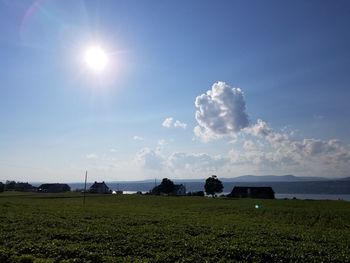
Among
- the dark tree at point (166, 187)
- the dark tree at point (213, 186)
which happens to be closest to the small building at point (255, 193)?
the dark tree at point (213, 186)

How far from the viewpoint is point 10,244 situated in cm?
2277

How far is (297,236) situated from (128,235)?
11787 millimetres

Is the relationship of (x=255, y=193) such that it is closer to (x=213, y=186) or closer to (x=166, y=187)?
(x=213, y=186)

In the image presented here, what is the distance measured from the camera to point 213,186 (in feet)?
586

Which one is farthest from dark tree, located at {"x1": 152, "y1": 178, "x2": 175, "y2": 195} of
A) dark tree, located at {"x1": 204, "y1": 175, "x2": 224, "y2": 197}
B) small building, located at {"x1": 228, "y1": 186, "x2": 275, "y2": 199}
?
small building, located at {"x1": 228, "y1": 186, "x2": 275, "y2": 199}

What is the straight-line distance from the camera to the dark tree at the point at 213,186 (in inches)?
7030

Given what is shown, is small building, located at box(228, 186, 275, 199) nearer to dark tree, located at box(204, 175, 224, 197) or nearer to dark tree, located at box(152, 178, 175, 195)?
dark tree, located at box(204, 175, 224, 197)

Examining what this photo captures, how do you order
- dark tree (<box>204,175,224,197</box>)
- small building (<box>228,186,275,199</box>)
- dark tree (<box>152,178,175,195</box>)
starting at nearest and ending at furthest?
small building (<box>228,186,275,199</box>) < dark tree (<box>204,175,224,197</box>) < dark tree (<box>152,178,175,195</box>)

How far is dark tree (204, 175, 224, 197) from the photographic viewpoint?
586 feet

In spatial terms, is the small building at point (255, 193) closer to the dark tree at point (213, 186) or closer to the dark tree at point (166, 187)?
the dark tree at point (213, 186)

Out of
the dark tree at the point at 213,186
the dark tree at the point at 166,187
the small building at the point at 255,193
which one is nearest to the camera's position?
the small building at the point at 255,193

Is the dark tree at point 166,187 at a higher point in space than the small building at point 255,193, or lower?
higher

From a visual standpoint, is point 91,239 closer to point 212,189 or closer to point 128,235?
point 128,235

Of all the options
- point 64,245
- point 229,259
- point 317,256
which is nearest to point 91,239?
point 64,245
